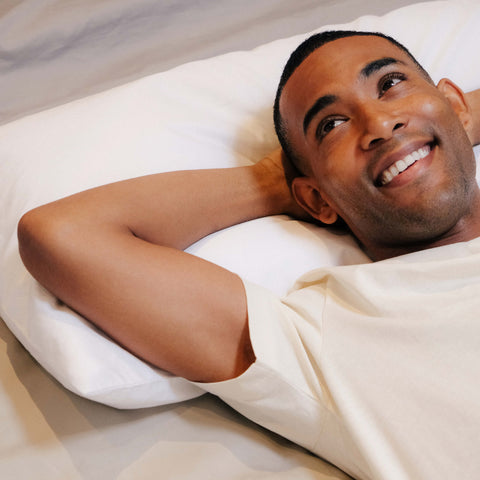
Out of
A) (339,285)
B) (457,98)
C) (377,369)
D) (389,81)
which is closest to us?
(377,369)

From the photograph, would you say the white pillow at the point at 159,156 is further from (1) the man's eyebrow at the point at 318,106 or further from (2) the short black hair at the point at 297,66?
(1) the man's eyebrow at the point at 318,106

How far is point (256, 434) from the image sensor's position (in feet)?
3.44

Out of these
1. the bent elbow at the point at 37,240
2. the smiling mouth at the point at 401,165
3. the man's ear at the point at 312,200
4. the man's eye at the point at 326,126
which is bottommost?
the man's ear at the point at 312,200

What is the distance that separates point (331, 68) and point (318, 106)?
2.9 inches

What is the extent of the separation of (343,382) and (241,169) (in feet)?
1.63

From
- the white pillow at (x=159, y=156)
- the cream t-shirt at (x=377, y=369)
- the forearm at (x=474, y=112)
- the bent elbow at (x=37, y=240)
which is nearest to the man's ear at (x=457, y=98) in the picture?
the forearm at (x=474, y=112)

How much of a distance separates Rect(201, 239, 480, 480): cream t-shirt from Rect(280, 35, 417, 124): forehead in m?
0.35

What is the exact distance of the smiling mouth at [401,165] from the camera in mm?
1105

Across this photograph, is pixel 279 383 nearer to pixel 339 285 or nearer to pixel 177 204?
pixel 339 285

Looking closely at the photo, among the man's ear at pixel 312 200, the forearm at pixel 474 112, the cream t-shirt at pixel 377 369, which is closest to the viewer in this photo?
the cream t-shirt at pixel 377 369

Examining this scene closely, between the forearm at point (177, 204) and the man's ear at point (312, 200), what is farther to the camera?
the man's ear at point (312, 200)

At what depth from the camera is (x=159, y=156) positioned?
128cm

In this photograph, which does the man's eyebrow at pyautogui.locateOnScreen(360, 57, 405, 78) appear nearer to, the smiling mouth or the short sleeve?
the smiling mouth

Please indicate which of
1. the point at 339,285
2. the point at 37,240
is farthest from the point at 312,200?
the point at 37,240
